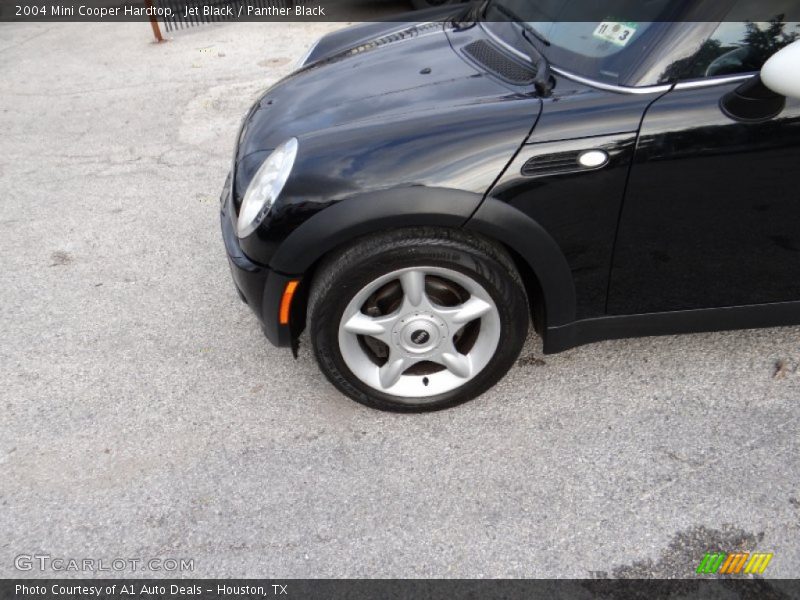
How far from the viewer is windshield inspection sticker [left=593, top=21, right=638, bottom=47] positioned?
2303 millimetres

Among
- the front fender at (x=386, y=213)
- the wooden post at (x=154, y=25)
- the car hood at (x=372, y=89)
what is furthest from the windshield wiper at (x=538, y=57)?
the wooden post at (x=154, y=25)

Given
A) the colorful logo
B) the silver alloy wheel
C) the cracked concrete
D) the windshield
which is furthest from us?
the silver alloy wheel

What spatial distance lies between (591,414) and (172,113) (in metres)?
4.64

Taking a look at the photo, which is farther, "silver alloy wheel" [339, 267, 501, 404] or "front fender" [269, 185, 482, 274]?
"silver alloy wheel" [339, 267, 501, 404]

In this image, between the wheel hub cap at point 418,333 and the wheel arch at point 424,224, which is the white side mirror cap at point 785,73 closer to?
the wheel arch at point 424,224

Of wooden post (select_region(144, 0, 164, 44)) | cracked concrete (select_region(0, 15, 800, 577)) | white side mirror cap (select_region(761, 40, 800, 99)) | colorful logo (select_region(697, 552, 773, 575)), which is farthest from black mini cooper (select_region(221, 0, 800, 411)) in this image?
wooden post (select_region(144, 0, 164, 44))

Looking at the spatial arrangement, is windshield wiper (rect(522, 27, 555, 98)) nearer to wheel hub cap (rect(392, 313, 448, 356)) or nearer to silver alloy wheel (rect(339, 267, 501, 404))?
silver alloy wheel (rect(339, 267, 501, 404))

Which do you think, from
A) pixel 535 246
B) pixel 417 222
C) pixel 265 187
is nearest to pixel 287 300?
pixel 265 187

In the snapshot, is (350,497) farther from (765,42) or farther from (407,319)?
(765,42)

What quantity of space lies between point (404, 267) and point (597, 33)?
3.60ft

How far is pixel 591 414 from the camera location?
2561mm

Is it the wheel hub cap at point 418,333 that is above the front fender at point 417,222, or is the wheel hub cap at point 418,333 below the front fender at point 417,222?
below

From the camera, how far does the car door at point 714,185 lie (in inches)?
83.6

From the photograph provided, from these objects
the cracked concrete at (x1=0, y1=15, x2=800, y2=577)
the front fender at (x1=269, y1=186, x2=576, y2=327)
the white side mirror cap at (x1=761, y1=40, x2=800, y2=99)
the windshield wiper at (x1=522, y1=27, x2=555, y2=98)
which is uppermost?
the white side mirror cap at (x1=761, y1=40, x2=800, y2=99)
